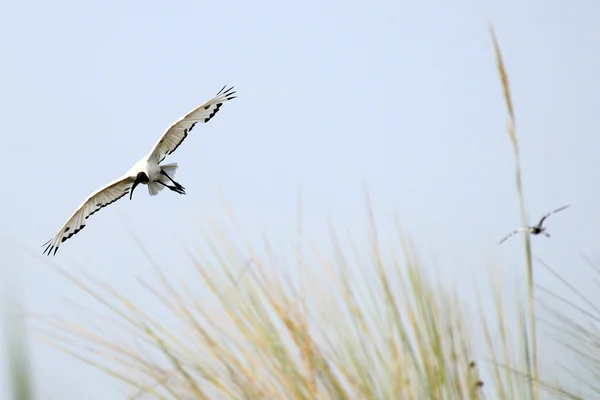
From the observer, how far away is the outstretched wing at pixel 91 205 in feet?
Result: 14.0

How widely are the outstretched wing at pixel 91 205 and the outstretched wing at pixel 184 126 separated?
203 millimetres

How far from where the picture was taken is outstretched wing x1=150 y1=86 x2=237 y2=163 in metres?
4.13

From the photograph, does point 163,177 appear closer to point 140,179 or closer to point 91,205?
point 140,179

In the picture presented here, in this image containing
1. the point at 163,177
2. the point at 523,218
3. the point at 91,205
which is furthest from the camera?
the point at 91,205

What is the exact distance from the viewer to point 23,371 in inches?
35.8

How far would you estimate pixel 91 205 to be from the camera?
4.56 meters

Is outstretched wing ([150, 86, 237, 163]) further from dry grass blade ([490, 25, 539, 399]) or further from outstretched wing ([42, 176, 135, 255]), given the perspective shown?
dry grass blade ([490, 25, 539, 399])

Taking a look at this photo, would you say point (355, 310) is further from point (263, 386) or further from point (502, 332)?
point (502, 332)

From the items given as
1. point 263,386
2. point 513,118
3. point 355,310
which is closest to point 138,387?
point 263,386

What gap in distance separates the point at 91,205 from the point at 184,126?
2.60 feet

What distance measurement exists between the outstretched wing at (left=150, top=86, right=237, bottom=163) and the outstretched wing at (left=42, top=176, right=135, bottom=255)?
0.20 m

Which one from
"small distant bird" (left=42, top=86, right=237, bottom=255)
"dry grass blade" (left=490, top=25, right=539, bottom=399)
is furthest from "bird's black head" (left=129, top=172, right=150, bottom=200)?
"dry grass blade" (left=490, top=25, right=539, bottom=399)

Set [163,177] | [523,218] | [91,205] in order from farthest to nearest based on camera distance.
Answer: [91,205]
[163,177]
[523,218]

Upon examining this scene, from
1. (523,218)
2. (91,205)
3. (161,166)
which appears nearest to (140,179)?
(161,166)
